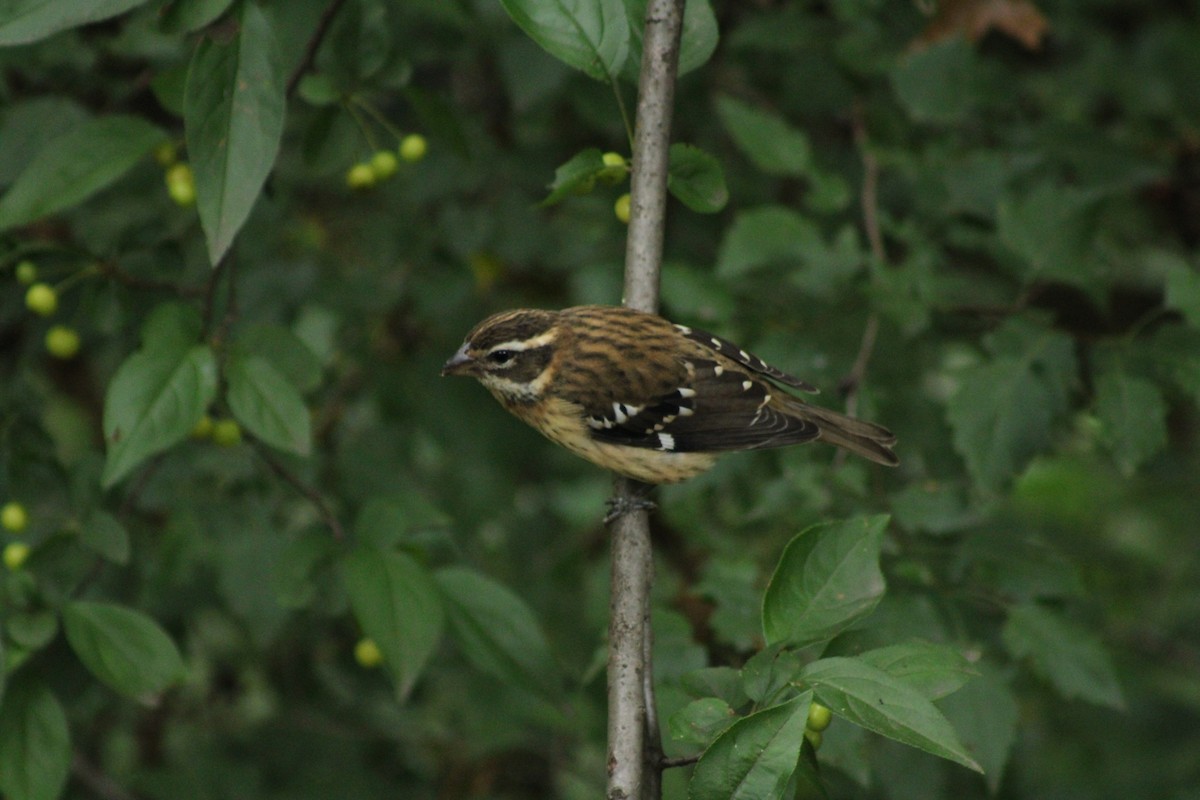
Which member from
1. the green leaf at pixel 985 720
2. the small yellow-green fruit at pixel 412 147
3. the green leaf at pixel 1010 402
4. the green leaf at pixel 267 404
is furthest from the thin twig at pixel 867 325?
the green leaf at pixel 267 404

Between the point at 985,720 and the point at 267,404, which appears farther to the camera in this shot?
the point at 985,720

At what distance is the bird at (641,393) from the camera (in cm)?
423

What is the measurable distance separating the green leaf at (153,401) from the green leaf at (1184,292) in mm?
2943

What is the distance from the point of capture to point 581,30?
3137mm

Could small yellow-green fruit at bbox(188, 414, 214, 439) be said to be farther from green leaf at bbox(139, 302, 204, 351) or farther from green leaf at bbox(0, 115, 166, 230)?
green leaf at bbox(0, 115, 166, 230)

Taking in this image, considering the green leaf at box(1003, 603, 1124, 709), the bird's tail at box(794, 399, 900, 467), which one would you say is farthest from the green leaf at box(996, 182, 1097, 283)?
the green leaf at box(1003, 603, 1124, 709)

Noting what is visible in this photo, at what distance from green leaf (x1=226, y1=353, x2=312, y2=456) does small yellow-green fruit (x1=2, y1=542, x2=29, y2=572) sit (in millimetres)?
776

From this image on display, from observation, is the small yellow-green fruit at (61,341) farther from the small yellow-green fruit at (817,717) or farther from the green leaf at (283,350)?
the small yellow-green fruit at (817,717)

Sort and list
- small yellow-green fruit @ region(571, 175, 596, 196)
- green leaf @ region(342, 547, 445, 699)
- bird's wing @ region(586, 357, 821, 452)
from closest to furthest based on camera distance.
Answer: small yellow-green fruit @ region(571, 175, 596, 196) < green leaf @ region(342, 547, 445, 699) < bird's wing @ region(586, 357, 821, 452)

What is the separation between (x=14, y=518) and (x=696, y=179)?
2.27 m

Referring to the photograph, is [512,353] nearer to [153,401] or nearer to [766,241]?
[766,241]

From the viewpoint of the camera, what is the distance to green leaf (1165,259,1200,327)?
392 cm

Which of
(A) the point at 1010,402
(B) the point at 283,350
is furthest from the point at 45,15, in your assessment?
(A) the point at 1010,402

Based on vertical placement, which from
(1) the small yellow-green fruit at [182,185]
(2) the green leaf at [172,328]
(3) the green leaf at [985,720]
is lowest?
(3) the green leaf at [985,720]
